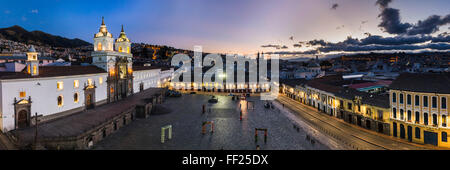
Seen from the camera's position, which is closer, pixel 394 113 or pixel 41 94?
pixel 41 94

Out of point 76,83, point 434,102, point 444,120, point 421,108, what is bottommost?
point 444,120

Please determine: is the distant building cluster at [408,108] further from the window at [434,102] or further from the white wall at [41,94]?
the white wall at [41,94]

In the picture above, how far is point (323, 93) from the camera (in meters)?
50.9

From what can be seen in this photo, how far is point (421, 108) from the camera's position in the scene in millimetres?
30859

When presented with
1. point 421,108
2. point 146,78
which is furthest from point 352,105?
point 146,78

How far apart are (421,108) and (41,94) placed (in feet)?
170

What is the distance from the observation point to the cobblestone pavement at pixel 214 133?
2830 cm

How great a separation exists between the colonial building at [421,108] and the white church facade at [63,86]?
49.7m

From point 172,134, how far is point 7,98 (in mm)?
19852

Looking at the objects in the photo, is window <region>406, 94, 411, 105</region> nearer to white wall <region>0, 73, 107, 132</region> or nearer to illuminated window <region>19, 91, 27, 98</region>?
white wall <region>0, 73, 107, 132</region>

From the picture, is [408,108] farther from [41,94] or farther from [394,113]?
[41,94]

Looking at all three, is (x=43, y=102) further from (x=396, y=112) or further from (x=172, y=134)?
(x=396, y=112)

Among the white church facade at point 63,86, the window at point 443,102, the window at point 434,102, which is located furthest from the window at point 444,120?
the white church facade at point 63,86

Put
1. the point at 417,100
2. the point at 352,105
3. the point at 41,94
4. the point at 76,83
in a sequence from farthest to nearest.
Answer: the point at 352,105
the point at 76,83
the point at 417,100
the point at 41,94
